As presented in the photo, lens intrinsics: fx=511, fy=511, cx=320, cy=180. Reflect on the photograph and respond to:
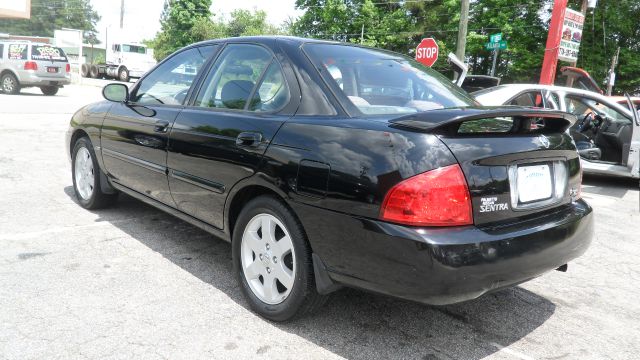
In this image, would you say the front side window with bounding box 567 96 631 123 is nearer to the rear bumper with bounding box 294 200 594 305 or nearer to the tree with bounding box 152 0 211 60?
the rear bumper with bounding box 294 200 594 305

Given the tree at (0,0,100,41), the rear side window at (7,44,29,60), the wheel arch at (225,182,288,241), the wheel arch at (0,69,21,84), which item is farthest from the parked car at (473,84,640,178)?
the tree at (0,0,100,41)

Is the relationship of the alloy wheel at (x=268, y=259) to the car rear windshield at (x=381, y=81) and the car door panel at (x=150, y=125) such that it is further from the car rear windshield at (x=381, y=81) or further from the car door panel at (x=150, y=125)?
the car door panel at (x=150, y=125)

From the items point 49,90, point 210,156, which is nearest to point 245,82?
point 210,156

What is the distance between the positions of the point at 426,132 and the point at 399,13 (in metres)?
37.3

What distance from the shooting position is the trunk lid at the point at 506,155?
2.21 m

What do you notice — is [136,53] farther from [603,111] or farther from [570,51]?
[603,111]

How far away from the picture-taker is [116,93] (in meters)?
4.15

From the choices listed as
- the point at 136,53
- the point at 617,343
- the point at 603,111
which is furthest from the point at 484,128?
the point at 136,53

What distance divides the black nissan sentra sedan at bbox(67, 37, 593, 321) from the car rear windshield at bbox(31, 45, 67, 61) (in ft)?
55.3

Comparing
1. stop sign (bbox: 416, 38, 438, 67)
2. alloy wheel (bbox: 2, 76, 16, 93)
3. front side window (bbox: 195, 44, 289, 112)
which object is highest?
stop sign (bbox: 416, 38, 438, 67)

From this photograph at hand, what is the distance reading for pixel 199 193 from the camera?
319cm

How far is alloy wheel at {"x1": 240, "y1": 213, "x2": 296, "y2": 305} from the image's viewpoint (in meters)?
2.66

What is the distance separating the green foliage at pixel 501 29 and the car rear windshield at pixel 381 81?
96.4ft

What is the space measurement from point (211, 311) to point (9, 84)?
1865cm
